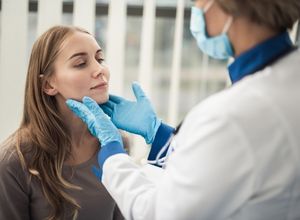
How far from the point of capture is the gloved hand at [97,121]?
1106 millimetres

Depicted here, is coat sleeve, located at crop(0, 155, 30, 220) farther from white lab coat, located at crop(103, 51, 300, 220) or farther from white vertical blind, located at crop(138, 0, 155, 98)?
white vertical blind, located at crop(138, 0, 155, 98)

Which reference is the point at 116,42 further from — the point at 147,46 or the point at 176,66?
the point at 176,66

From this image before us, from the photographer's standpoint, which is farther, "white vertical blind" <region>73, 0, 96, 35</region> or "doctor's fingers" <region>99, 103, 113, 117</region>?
"white vertical blind" <region>73, 0, 96, 35</region>

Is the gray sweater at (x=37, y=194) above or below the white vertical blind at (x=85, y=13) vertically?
below

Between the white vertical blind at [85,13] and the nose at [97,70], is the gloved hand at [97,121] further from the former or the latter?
the white vertical blind at [85,13]

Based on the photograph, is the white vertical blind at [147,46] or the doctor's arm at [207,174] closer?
the doctor's arm at [207,174]

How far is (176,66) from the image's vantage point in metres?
2.16

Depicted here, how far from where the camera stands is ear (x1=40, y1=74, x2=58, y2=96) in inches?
54.9

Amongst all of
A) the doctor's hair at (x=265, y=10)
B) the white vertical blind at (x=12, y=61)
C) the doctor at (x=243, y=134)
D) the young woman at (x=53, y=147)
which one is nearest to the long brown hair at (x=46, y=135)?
the young woman at (x=53, y=147)

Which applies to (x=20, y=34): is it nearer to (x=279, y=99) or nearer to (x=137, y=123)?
(x=137, y=123)

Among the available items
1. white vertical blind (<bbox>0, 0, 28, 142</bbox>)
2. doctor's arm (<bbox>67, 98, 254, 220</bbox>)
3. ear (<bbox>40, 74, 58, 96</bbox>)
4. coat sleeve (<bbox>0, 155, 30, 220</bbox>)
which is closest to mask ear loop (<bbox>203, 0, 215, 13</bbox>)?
doctor's arm (<bbox>67, 98, 254, 220</bbox>)

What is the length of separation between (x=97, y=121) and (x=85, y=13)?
1.04m

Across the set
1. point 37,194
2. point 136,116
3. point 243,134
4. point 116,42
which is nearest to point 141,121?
point 136,116

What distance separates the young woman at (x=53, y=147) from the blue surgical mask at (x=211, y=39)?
0.55 metres
